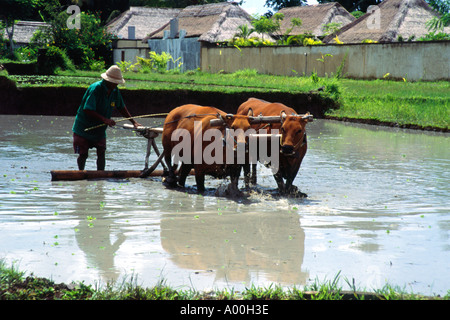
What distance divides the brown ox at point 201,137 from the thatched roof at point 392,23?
31.3m

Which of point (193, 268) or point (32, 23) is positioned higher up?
point (32, 23)

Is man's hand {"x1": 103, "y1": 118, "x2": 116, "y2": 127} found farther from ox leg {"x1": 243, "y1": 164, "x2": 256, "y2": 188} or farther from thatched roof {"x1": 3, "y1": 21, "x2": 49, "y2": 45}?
thatched roof {"x1": 3, "y1": 21, "x2": 49, "y2": 45}

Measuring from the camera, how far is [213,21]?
4834 centimetres

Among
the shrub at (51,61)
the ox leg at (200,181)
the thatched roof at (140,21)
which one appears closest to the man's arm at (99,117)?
the ox leg at (200,181)

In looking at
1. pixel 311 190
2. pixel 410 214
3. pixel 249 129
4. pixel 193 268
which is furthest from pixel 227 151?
pixel 193 268

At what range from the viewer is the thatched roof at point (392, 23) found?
130 feet

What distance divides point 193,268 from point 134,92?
57.2 ft

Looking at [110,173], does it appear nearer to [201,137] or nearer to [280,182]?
[201,137]

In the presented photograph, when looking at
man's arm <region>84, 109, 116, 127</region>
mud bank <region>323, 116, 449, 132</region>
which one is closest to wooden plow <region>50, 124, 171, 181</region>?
man's arm <region>84, 109, 116, 127</region>

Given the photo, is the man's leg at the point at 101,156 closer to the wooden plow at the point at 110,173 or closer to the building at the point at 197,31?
the wooden plow at the point at 110,173

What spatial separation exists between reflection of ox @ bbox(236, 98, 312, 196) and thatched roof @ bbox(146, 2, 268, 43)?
1445 inches

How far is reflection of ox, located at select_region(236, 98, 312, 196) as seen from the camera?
28.9 ft

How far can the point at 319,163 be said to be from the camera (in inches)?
493

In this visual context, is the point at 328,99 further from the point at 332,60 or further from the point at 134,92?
the point at 332,60
